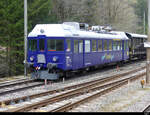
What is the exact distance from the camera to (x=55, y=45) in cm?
1510

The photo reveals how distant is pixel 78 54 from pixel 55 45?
1.87 meters

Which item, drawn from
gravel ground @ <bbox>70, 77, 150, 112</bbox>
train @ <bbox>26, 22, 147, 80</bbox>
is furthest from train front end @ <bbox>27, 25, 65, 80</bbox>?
gravel ground @ <bbox>70, 77, 150, 112</bbox>

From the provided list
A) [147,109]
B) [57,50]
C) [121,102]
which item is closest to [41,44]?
[57,50]

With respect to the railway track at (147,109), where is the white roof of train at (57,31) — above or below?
above

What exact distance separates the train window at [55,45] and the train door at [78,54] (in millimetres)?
1127

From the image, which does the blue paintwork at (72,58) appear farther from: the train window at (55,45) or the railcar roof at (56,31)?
the railcar roof at (56,31)

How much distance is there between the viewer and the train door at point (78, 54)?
52.3 ft

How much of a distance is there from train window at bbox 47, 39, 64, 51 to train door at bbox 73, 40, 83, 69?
113 cm

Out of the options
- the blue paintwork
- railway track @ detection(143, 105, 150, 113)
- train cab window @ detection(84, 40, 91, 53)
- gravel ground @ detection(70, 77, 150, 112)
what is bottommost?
railway track @ detection(143, 105, 150, 113)

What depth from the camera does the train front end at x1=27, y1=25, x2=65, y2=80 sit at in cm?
1490

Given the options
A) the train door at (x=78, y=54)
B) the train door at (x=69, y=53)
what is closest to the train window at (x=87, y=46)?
the train door at (x=78, y=54)

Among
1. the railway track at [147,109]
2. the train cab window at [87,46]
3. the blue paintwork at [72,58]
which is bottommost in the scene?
the railway track at [147,109]

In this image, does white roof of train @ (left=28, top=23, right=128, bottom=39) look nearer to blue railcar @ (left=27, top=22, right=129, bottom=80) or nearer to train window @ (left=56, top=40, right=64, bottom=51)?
blue railcar @ (left=27, top=22, right=129, bottom=80)

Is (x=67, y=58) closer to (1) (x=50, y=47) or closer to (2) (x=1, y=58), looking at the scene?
(1) (x=50, y=47)
